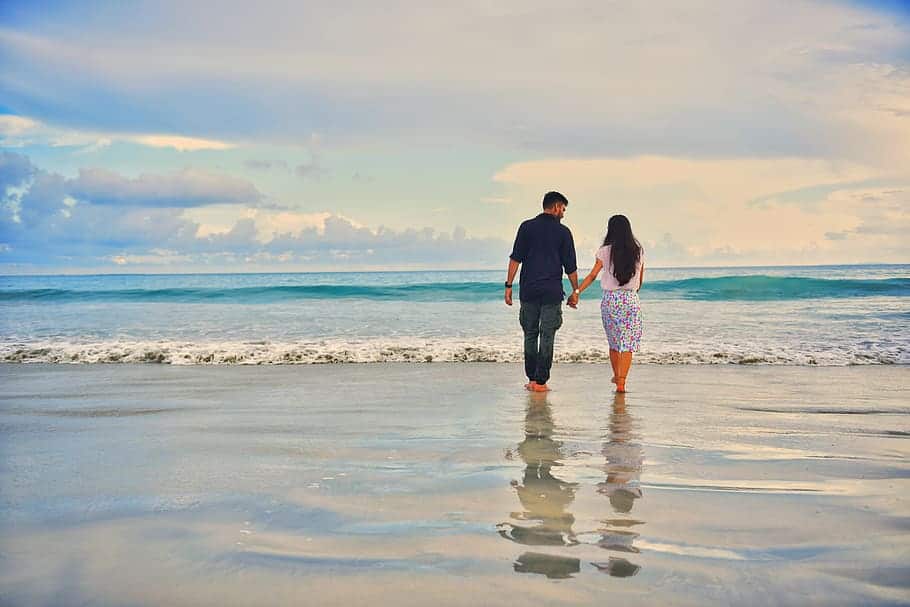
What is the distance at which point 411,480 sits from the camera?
398 cm

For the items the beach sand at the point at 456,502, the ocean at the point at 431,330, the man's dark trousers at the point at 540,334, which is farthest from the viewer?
the ocean at the point at 431,330

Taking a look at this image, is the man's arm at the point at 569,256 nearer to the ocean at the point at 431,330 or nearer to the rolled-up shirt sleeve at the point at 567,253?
the rolled-up shirt sleeve at the point at 567,253

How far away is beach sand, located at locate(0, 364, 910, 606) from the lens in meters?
2.58

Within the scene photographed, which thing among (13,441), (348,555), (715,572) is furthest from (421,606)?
(13,441)

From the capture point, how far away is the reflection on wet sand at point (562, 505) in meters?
2.74

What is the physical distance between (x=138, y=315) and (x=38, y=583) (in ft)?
67.8

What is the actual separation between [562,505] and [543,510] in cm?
14

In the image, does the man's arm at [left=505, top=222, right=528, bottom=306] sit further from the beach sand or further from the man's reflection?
the man's reflection

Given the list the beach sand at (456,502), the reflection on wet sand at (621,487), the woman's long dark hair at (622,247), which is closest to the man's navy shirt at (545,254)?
the woman's long dark hair at (622,247)

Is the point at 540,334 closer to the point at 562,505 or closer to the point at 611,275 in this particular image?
the point at 611,275

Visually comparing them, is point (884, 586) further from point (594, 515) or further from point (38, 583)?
point (38, 583)

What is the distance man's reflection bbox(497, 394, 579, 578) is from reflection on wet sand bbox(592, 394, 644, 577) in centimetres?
15

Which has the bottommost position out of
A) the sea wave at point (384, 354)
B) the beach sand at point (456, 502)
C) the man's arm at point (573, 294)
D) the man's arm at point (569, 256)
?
the sea wave at point (384, 354)

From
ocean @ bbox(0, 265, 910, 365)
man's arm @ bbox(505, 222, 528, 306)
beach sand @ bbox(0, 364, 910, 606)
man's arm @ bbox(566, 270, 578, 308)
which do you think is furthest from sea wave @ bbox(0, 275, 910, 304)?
beach sand @ bbox(0, 364, 910, 606)
